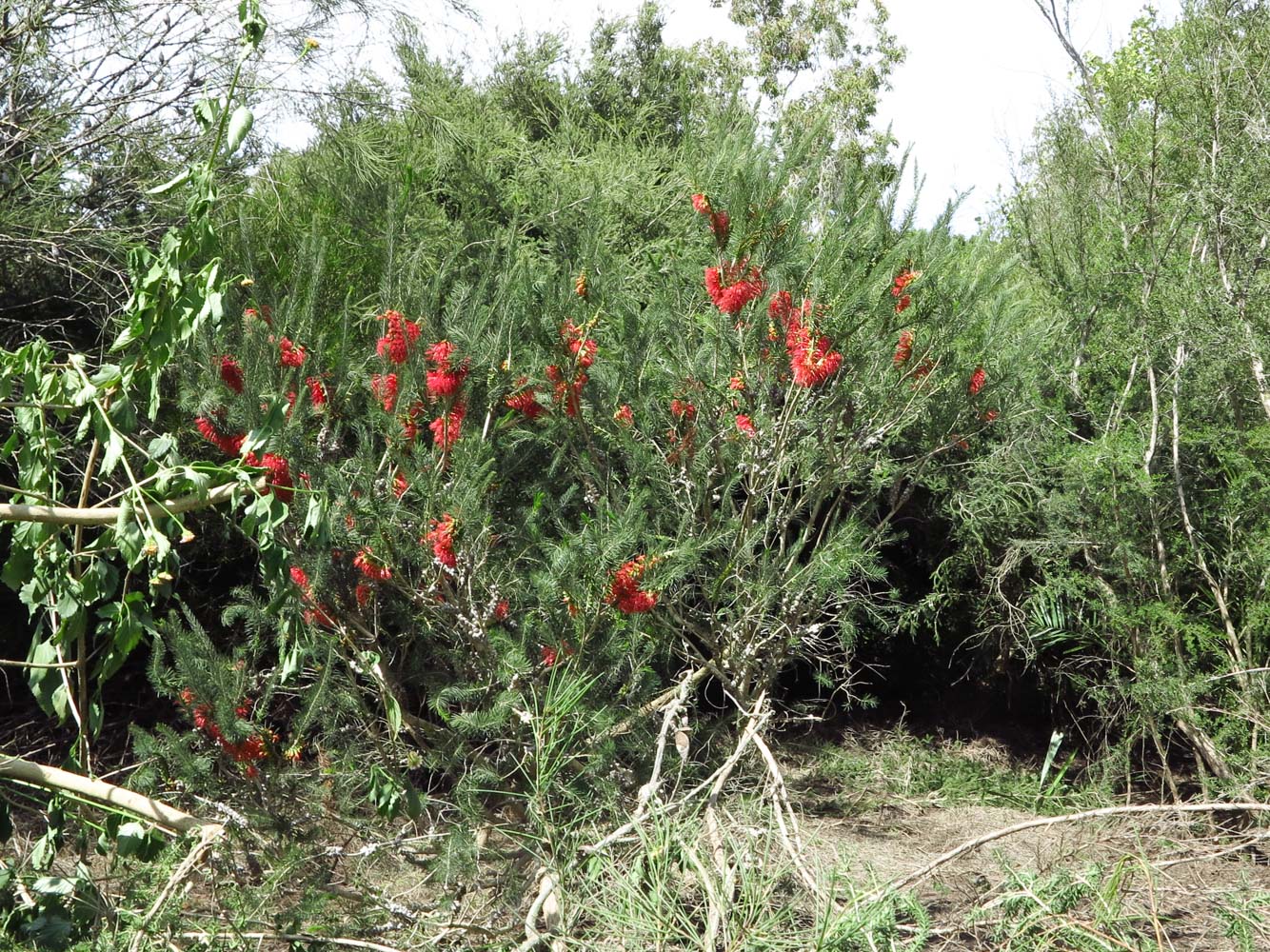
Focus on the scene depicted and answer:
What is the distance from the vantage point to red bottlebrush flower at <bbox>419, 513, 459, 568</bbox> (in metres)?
3.55

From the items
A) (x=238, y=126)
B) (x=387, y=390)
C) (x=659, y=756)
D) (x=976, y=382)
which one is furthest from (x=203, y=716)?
(x=976, y=382)

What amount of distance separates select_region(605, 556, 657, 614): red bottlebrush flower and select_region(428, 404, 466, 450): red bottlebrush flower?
71 cm

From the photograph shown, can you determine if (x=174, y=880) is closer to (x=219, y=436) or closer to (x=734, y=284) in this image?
(x=219, y=436)

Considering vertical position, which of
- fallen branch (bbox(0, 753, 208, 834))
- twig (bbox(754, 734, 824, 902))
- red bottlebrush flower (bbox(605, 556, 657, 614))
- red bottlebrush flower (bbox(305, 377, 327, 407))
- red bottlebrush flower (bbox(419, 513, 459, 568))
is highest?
red bottlebrush flower (bbox(305, 377, 327, 407))

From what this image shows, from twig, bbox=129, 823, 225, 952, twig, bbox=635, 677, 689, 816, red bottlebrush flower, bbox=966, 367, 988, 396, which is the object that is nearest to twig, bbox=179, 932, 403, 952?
twig, bbox=129, 823, 225, 952

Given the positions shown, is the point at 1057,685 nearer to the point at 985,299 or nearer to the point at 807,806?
the point at 807,806

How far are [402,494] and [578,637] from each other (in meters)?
0.75

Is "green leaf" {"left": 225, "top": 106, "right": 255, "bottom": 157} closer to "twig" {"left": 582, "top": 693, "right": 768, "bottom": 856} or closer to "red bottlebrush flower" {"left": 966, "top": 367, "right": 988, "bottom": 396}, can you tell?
"twig" {"left": 582, "top": 693, "right": 768, "bottom": 856}

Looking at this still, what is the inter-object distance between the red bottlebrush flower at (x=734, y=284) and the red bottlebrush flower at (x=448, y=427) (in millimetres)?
1029

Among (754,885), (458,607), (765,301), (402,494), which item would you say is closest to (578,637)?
(458,607)

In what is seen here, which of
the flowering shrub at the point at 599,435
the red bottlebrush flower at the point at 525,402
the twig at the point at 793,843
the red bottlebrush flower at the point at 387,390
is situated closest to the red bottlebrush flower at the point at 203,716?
the flowering shrub at the point at 599,435

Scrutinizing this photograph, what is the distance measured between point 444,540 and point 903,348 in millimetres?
2073

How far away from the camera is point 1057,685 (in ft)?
20.2

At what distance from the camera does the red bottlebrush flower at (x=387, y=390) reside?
377 centimetres
